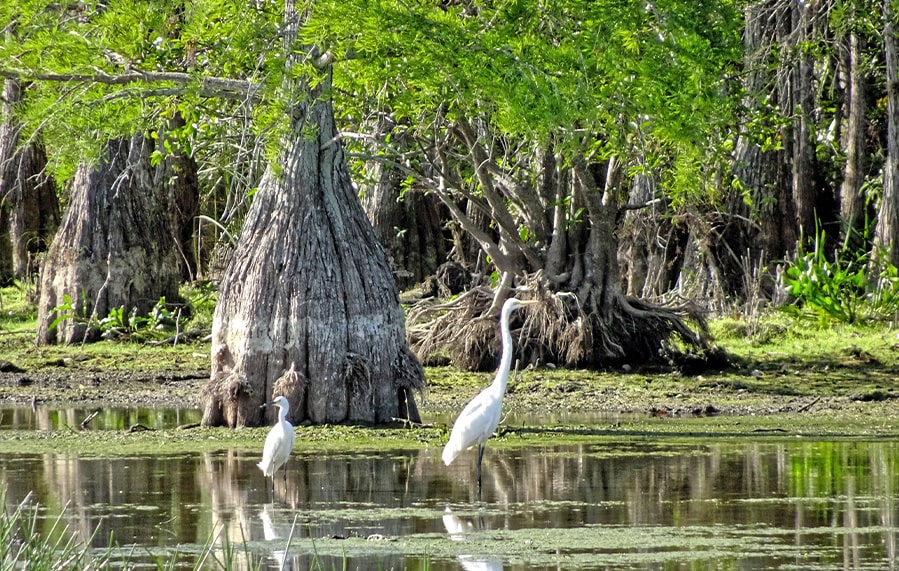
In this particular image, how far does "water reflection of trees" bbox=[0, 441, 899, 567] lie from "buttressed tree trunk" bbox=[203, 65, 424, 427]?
1.33 metres

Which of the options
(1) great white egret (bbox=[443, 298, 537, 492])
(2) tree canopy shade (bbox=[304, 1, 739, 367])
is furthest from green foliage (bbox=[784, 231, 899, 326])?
(1) great white egret (bbox=[443, 298, 537, 492])

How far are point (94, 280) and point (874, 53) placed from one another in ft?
38.3

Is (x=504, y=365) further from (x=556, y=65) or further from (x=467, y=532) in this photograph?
(x=467, y=532)

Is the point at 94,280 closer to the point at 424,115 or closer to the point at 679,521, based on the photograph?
the point at 424,115

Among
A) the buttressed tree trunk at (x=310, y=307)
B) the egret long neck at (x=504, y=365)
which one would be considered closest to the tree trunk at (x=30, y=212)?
the buttressed tree trunk at (x=310, y=307)

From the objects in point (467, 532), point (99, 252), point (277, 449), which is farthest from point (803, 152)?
point (467, 532)

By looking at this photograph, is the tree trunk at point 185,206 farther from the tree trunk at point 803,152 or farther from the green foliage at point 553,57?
the green foliage at point 553,57

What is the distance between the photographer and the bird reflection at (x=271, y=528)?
7.63 metres

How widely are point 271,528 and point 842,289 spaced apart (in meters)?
12.6

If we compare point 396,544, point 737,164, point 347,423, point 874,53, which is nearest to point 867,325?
point 737,164

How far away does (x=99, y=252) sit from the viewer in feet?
63.7

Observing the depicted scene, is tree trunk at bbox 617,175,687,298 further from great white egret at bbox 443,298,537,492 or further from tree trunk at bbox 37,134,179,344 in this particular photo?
great white egret at bbox 443,298,537,492

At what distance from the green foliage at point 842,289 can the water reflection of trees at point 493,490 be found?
7225 millimetres

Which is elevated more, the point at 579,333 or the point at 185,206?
the point at 185,206
